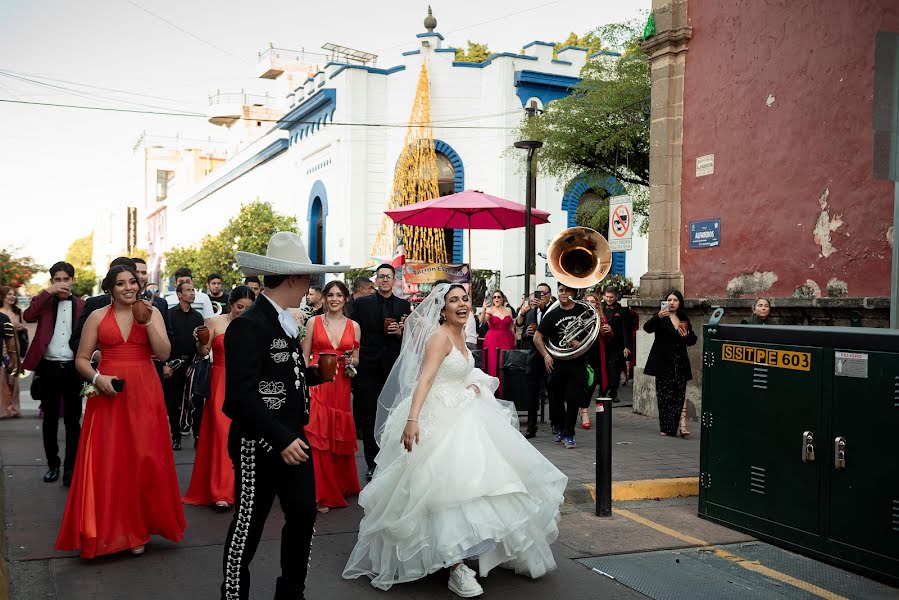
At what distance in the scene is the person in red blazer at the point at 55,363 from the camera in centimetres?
736

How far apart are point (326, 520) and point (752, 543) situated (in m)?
3.21

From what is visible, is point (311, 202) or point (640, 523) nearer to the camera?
point (640, 523)

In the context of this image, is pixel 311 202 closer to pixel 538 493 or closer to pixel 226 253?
pixel 226 253

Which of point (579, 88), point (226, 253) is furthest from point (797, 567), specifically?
point (226, 253)

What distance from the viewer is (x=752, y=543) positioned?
6109 mm

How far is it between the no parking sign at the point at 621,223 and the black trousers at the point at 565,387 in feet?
9.55

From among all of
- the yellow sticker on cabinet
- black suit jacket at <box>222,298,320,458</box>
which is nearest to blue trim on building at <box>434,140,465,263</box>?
the yellow sticker on cabinet

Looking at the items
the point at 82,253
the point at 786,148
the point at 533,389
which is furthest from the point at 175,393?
the point at 82,253

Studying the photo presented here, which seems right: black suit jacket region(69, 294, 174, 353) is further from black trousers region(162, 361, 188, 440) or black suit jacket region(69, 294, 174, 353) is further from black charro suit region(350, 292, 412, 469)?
black trousers region(162, 361, 188, 440)

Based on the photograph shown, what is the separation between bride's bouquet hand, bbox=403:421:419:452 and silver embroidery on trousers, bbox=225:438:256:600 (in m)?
1.21

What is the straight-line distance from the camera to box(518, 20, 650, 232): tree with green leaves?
1697cm

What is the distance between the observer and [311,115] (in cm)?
2884

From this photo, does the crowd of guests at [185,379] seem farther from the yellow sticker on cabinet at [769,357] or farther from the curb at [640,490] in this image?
the yellow sticker on cabinet at [769,357]

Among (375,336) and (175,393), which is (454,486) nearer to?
(375,336)
